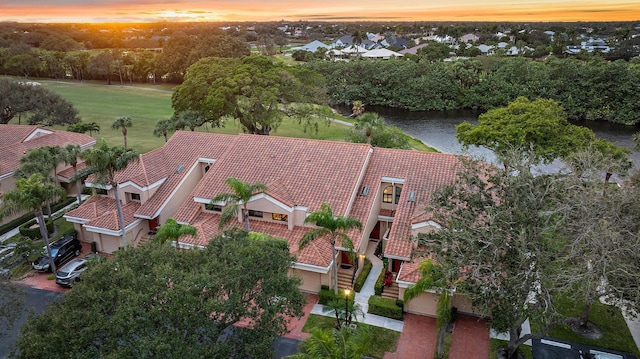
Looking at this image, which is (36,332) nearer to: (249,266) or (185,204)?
(249,266)

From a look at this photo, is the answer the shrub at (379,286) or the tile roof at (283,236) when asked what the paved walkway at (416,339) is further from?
the tile roof at (283,236)

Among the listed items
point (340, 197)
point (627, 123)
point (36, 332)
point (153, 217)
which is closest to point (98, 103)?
point (153, 217)

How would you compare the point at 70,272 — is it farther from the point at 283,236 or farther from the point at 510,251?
the point at 510,251

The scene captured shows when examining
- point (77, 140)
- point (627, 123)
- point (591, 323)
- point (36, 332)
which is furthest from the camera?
point (627, 123)

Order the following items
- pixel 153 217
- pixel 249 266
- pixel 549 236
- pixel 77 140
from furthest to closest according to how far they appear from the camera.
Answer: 1. pixel 77 140
2. pixel 153 217
3. pixel 549 236
4. pixel 249 266

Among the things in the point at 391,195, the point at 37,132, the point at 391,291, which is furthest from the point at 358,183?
the point at 37,132

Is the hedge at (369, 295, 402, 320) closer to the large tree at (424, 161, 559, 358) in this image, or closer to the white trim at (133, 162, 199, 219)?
Result: the large tree at (424, 161, 559, 358)
